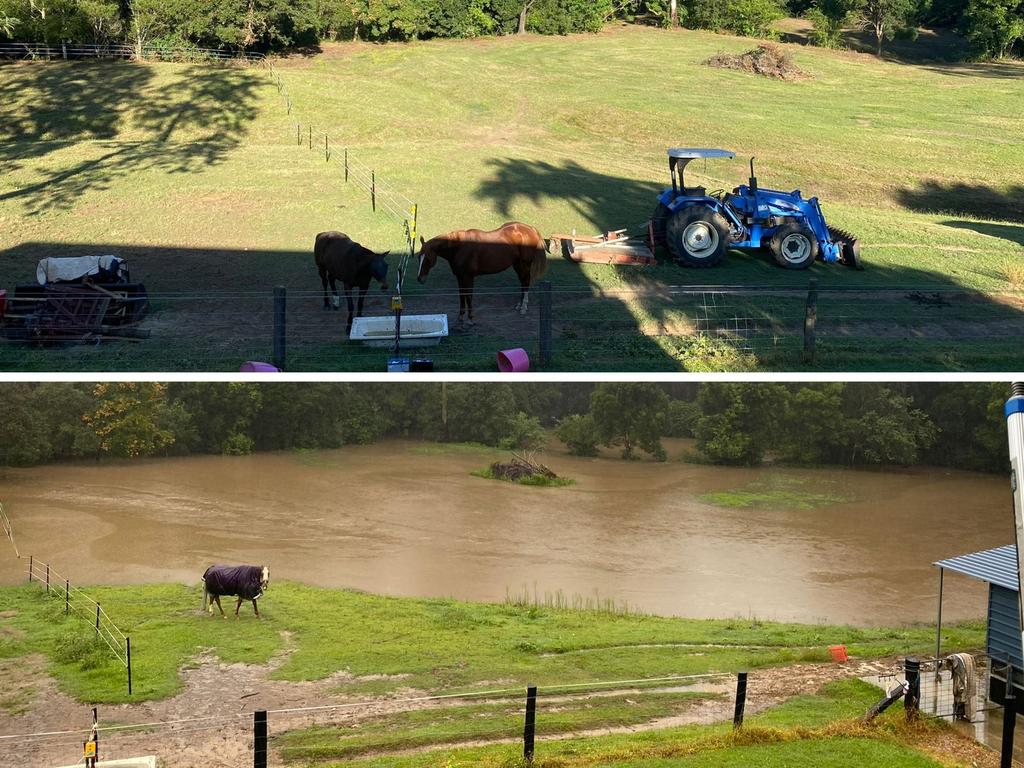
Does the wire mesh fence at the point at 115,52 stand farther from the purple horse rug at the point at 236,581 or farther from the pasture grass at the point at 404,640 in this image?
the purple horse rug at the point at 236,581

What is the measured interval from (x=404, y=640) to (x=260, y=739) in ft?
11.7

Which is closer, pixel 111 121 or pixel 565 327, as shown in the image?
pixel 565 327

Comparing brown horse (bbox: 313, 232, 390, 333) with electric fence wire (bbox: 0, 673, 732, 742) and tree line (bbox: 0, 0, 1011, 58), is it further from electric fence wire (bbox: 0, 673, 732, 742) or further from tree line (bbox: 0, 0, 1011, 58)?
tree line (bbox: 0, 0, 1011, 58)

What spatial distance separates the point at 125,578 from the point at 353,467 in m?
3.58

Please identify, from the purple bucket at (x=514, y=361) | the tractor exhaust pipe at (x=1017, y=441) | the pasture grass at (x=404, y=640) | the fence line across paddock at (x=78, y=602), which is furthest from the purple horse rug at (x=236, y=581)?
the tractor exhaust pipe at (x=1017, y=441)

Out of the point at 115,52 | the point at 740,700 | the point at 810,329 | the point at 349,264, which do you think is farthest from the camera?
the point at 115,52

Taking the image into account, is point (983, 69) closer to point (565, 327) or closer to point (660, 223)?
point (660, 223)

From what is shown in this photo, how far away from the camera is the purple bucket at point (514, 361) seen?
1298 cm

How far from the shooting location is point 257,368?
1304 cm

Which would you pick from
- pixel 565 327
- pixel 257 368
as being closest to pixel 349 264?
pixel 257 368

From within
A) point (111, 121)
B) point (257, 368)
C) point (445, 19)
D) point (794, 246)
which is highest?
point (445, 19)

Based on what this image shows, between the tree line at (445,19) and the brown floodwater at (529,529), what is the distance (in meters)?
19.8

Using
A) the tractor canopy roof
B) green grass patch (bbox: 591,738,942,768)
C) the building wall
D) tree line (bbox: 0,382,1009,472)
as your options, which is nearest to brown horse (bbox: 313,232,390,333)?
tree line (bbox: 0,382,1009,472)

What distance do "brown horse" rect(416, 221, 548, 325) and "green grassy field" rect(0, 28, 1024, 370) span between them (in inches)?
15.4
